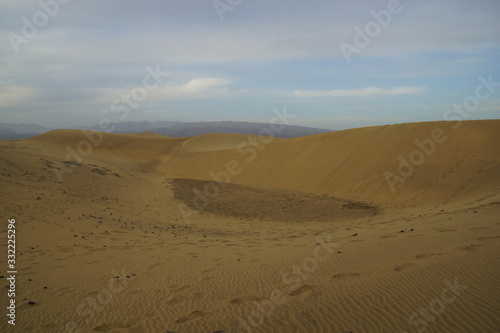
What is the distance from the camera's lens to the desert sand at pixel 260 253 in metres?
3.33

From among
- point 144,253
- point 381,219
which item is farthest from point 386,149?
point 144,253

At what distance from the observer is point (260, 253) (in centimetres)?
604

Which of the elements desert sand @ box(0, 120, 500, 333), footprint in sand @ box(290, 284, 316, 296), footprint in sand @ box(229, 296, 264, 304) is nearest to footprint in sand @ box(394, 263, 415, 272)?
desert sand @ box(0, 120, 500, 333)

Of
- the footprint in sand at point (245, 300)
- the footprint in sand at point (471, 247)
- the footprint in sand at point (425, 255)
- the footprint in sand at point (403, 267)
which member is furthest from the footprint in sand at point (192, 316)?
the footprint in sand at point (471, 247)

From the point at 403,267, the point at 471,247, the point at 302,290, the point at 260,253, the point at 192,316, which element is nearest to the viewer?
the point at 192,316

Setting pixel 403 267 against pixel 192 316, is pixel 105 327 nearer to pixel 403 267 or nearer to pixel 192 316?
pixel 192 316

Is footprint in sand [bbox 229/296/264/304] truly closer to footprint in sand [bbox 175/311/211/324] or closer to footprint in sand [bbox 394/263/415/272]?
footprint in sand [bbox 175/311/211/324]

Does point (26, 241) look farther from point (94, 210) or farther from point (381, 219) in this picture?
point (381, 219)

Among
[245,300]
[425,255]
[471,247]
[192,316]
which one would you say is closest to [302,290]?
[245,300]

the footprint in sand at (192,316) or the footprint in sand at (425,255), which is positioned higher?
the footprint in sand at (425,255)

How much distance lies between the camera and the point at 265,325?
3193 mm

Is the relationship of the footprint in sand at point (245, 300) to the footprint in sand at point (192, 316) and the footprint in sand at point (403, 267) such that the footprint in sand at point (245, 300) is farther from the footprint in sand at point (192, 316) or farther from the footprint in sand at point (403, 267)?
the footprint in sand at point (403, 267)

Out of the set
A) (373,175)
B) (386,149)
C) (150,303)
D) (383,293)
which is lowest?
(150,303)

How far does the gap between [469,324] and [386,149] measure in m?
16.8
